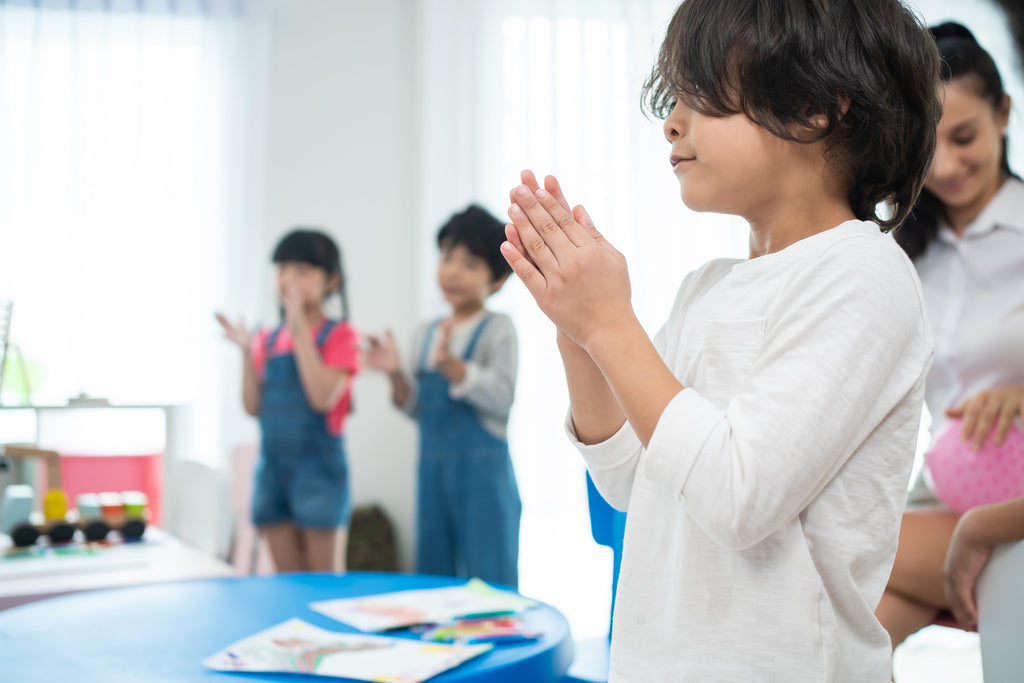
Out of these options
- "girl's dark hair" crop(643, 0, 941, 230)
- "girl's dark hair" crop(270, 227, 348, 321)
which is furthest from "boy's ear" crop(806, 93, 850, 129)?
"girl's dark hair" crop(270, 227, 348, 321)

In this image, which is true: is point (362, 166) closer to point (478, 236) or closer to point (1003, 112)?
point (478, 236)

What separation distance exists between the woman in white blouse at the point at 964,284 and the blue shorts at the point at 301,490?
1475 mm

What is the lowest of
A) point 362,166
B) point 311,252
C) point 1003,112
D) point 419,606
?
point 419,606

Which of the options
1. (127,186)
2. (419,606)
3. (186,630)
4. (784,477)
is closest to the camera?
(784,477)

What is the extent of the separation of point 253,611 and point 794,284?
2.53ft

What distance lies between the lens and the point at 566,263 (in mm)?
649

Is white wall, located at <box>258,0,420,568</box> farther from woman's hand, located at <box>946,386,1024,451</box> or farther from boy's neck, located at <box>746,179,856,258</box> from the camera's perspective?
boy's neck, located at <box>746,179,856,258</box>

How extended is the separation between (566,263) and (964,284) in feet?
2.88

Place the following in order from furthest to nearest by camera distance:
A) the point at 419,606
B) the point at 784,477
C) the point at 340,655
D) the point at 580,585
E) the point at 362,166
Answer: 1. the point at 362,166
2. the point at 580,585
3. the point at 419,606
4. the point at 340,655
5. the point at 784,477

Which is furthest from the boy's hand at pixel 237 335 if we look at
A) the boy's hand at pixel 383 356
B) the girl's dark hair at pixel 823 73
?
the girl's dark hair at pixel 823 73

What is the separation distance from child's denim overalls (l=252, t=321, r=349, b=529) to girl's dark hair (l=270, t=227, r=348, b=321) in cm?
30

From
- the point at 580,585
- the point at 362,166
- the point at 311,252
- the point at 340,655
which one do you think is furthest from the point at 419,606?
the point at 362,166

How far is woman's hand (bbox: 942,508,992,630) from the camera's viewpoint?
39.7 inches

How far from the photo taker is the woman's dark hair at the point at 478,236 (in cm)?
230
